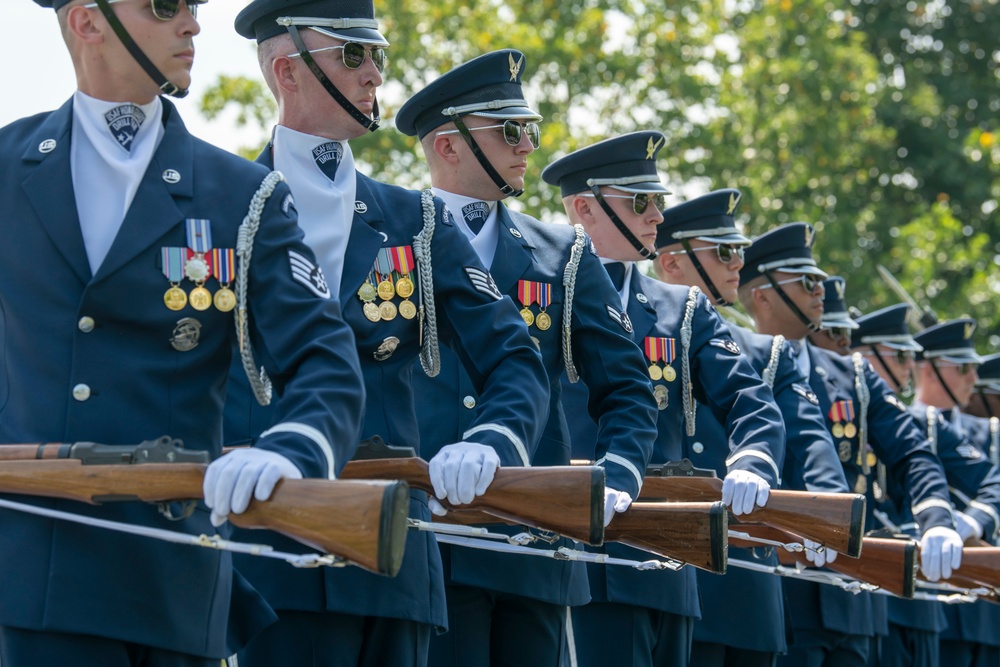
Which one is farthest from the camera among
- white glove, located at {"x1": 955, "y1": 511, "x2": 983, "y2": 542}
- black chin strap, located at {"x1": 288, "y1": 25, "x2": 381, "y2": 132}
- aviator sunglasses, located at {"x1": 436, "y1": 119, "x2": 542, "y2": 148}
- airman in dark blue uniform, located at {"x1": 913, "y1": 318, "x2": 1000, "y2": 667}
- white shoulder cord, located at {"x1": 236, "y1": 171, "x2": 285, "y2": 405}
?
airman in dark blue uniform, located at {"x1": 913, "y1": 318, "x2": 1000, "y2": 667}

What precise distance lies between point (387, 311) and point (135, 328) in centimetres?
104

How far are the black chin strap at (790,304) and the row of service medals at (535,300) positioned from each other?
3917 mm

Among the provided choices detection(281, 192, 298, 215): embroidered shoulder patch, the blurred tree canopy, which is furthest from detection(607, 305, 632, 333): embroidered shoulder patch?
the blurred tree canopy

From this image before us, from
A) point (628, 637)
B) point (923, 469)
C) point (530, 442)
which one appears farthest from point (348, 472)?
point (923, 469)

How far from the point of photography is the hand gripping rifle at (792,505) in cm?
621

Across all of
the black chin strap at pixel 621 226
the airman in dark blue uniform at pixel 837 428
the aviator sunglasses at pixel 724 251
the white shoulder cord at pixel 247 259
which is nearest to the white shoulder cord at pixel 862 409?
the airman in dark blue uniform at pixel 837 428

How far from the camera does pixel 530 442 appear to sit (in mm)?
4559

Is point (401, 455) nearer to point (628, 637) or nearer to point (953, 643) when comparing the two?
point (628, 637)

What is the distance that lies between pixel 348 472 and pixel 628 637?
2441 millimetres

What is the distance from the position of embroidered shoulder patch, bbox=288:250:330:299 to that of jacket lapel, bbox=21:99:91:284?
1.61 ft

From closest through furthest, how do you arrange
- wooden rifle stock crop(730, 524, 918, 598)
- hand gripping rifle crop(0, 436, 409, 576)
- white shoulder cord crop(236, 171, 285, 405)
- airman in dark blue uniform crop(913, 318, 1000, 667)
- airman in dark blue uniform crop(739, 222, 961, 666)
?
hand gripping rifle crop(0, 436, 409, 576), white shoulder cord crop(236, 171, 285, 405), wooden rifle stock crop(730, 524, 918, 598), airman in dark blue uniform crop(739, 222, 961, 666), airman in dark blue uniform crop(913, 318, 1000, 667)

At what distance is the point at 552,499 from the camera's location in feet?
14.0

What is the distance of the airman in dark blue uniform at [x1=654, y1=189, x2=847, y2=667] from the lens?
289 inches

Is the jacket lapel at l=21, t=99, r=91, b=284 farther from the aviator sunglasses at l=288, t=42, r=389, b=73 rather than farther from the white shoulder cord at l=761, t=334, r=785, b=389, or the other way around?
the white shoulder cord at l=761, t=334, r=785, b=389
